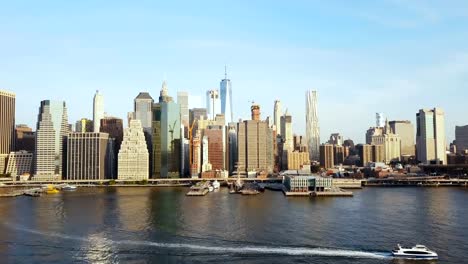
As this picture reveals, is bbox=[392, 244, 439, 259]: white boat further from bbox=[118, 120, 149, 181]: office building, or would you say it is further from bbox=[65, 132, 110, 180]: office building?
bbox=[65, 132, 110, 180]: office building

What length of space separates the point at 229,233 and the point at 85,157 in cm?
15166

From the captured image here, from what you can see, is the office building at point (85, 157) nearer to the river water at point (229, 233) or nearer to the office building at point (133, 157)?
the office building at point (133, 157)

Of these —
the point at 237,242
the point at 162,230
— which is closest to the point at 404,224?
the point at 237,242

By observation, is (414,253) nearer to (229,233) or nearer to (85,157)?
(229,233)

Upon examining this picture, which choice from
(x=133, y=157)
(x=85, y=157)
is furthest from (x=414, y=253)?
(x=85, y=157)

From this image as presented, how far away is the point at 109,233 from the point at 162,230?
19.6 ft

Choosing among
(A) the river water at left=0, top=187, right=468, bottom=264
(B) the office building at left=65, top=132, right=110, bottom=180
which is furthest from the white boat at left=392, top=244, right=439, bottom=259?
(B) the office building at left=65, top=132, right=110, bottom=180

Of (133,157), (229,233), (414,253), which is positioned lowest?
(414,253)

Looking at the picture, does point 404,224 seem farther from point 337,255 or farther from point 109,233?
point 109,233

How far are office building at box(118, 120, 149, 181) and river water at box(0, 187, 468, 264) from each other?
108303mm

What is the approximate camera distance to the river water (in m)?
42.8

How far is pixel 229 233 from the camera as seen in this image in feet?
175

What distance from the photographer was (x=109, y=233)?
54.6 meters

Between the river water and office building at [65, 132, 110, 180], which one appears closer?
the river water
